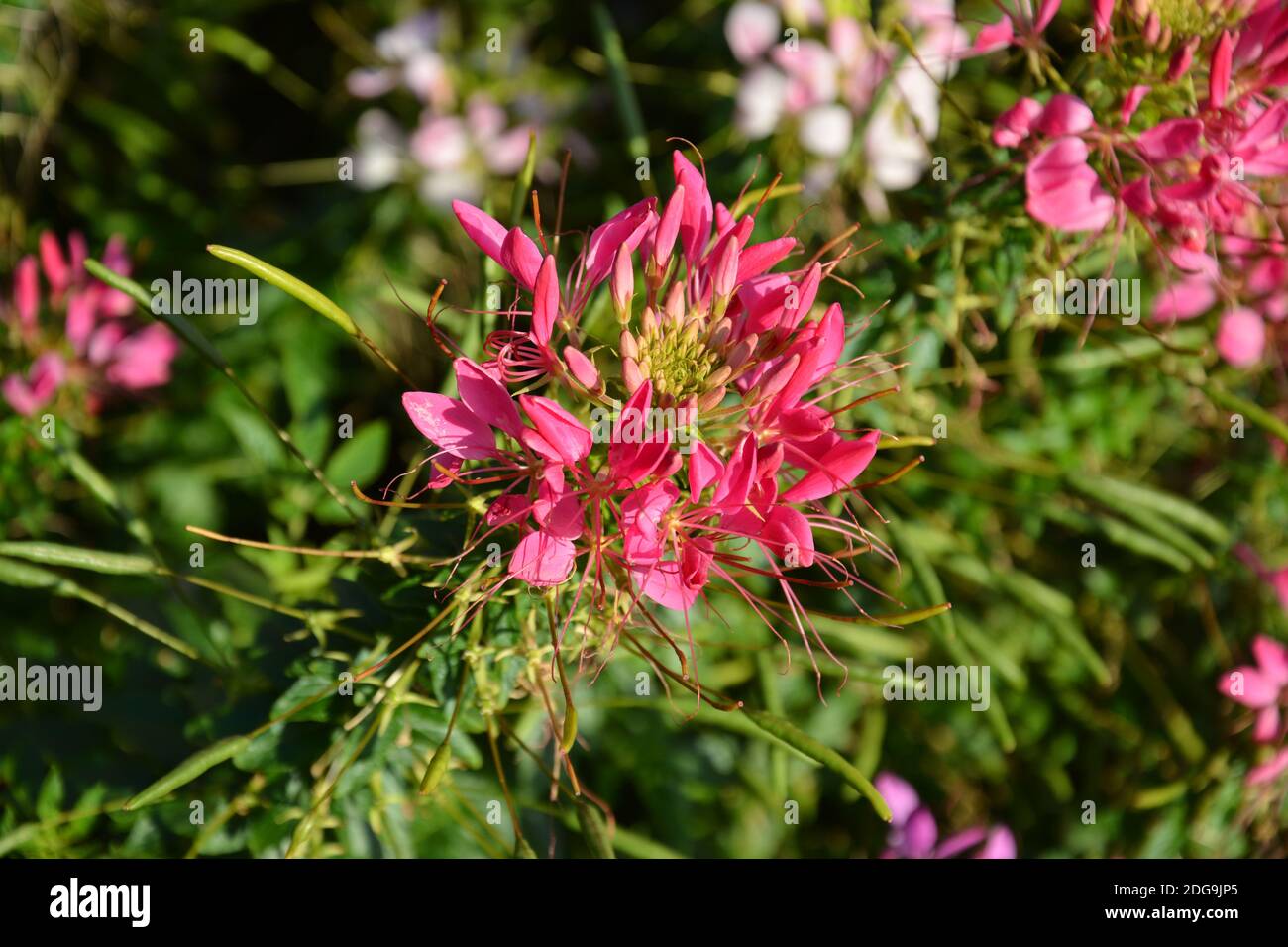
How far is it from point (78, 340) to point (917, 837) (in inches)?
56.9

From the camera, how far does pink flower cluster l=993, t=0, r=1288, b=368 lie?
0.89m

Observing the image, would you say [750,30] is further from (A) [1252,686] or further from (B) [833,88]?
(A) [1252,686]

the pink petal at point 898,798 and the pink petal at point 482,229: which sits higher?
the pink petal at point 482,229

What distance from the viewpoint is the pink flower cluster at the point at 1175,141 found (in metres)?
0.89

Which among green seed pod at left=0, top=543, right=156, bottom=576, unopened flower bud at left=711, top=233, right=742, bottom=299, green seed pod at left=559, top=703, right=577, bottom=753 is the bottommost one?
green seed pod at left=559, top=703, right=577, bottom=753

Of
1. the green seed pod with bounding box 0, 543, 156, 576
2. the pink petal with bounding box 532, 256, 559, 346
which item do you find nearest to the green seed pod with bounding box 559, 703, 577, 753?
the pink petal with bounding box 532, 256, 559, 346

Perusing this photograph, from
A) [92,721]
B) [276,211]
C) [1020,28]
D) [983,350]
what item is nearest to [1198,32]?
[1020,28]

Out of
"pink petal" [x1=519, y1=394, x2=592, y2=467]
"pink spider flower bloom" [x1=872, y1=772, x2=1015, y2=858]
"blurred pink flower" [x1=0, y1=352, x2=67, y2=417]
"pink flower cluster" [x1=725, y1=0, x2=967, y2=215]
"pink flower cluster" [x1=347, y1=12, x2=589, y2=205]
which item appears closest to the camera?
"pink petal" [x1=519, y1=394, x2=592, y2=467]

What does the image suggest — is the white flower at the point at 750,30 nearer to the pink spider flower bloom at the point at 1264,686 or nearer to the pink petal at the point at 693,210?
the pink petal at the point at 693,210

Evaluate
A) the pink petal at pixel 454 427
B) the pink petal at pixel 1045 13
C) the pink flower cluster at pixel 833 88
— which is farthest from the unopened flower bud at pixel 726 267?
the pink flower cluster at pixel 833 88

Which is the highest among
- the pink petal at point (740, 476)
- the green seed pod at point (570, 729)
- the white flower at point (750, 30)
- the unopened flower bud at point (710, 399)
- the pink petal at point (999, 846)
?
the white flower at point (750, 30)

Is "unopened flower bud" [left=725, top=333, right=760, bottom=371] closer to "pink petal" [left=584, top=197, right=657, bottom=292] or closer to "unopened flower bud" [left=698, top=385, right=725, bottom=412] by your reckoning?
"unopened flower bud" [left=698, top=385, right=725, bottom=412]

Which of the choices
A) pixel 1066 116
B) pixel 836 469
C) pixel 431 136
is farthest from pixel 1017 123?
pixel 431 136

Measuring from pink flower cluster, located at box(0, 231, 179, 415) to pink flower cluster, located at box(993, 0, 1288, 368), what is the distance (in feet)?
4.13
